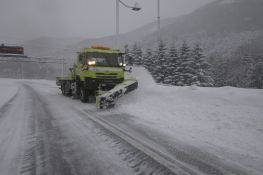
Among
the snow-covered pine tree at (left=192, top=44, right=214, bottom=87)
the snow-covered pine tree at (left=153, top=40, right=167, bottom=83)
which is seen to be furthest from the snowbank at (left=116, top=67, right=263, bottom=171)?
the snow-covered pine tree at (left=153, top=40, right=167, bottom=83)

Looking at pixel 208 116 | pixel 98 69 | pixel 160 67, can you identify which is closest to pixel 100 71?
pixel 98 69

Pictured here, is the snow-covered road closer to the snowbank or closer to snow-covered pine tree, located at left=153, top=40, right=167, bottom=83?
the snowbank

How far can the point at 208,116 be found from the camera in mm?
7984

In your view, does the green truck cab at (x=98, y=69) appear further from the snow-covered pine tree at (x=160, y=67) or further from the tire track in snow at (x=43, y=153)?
the snow-covered pine tree at (x=160, y=67)

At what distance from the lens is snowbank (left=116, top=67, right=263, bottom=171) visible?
17.8ft

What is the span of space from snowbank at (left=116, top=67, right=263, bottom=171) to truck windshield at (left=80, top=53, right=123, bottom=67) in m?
1.99

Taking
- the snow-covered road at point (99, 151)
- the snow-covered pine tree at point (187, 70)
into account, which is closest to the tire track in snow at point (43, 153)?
the snow-covered road at point (99, 151)

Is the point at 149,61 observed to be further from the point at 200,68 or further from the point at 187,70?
the point at 200,68

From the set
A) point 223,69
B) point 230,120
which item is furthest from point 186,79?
point 223,69

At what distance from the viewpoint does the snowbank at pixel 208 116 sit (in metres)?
5.43

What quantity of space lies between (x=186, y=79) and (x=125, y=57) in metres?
27.0

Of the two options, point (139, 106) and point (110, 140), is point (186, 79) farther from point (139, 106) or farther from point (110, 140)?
point (110, 140)

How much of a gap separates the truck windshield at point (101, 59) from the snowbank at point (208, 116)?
1994mm

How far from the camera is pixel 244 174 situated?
3.94 metres
